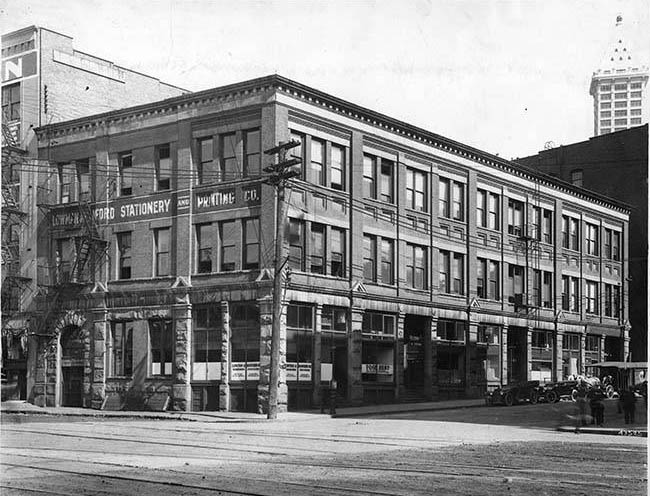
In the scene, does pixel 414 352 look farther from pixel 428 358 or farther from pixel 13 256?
pixel 13 256

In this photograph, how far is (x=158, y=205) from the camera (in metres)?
37.2

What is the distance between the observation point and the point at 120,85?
45.1 metres

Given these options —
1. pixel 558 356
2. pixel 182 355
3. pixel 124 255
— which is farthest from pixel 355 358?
pixel 558 356

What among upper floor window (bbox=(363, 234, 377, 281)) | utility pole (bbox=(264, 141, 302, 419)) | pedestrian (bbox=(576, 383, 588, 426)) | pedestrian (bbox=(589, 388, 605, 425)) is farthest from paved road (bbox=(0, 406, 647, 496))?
upper floor window (bbox=(363, 234, 377, 281))

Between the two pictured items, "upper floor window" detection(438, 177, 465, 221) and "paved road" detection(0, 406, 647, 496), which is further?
"upper floor window" detection(438, 177, 465, 221)

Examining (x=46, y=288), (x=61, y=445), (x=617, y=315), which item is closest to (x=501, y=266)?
(x=617, y=315)

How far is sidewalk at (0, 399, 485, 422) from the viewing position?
30750mm

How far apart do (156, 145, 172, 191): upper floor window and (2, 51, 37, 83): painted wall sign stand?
6.67 metres

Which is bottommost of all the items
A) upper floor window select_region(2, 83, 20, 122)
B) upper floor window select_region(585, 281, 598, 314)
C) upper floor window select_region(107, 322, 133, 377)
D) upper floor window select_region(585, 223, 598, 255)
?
upper floor window select_region(107, 322, 133, 377)

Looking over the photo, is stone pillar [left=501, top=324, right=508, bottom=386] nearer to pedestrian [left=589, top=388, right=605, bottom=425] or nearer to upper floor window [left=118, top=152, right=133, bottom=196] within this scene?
pedestrian [left=589, top=388, right=605, bottom=425]

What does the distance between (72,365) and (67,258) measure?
16.6 ft

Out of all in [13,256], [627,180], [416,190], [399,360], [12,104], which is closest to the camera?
[399,360]

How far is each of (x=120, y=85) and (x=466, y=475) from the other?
3576 cm

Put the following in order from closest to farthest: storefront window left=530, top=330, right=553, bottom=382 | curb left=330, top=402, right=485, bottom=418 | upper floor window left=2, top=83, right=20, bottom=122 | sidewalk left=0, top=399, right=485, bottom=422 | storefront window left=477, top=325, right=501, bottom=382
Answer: sidewalk left=0, top=399, right=485, bottom=422
curb left=330, top=402, right=485, bottom=418
upper floor window left=2, top=83, right=20, bottom=122
storefront window left=477, top=325, right=501, bottom=382
storefront window left=530, top=330, right=553, bottom=382
